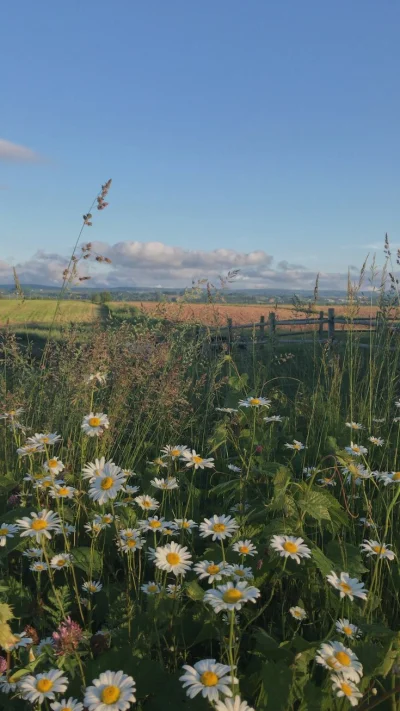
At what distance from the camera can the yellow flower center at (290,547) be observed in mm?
1434

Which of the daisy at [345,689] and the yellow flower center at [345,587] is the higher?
the yellow flower center at [345,587]

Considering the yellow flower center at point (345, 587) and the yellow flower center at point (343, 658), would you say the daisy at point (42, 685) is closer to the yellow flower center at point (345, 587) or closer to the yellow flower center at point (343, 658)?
the yellow flower center at point (343, 658)

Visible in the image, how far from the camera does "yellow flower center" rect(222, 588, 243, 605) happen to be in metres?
1.22

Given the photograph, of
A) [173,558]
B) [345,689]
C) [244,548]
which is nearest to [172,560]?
[173,558]

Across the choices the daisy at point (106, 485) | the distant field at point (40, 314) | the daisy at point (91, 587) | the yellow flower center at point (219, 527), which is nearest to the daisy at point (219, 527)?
the yellow flower center at point (219, 527)

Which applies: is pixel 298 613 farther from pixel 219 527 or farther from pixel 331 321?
pixel 331 321

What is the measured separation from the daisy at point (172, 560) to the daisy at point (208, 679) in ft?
1.04

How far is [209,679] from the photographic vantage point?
42.1 inches

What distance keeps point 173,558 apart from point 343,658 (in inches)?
19.7

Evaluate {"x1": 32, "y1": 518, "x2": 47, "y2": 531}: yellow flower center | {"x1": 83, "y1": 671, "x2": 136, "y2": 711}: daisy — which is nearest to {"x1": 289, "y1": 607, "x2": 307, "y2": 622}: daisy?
{"x1": 83, "y1": 671, "x2": 136, "y2": 711}: daisy

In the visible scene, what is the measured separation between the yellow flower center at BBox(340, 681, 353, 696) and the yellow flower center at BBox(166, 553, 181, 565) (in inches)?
20.2

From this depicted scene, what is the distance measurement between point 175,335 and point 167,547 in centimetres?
314

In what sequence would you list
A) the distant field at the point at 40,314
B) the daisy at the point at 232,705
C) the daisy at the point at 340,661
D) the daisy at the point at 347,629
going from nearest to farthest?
the daisy at the point at 232,705, the daisy at the point at 340,661, the daisy at the point at 347,629, the distant field at the point at 40,314

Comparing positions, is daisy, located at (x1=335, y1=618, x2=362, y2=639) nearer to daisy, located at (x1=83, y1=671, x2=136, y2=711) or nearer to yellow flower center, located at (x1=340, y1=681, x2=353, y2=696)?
yellow flower center, located at (x1=340, y1=681, x2=353, y2=696)
